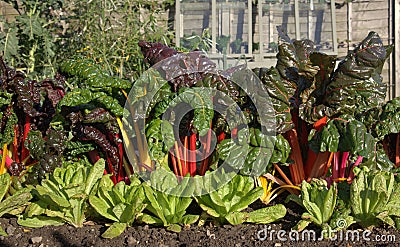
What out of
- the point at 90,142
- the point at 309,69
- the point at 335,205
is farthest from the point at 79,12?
the point at 335,205

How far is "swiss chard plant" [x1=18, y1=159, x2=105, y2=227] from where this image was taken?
2.27 m

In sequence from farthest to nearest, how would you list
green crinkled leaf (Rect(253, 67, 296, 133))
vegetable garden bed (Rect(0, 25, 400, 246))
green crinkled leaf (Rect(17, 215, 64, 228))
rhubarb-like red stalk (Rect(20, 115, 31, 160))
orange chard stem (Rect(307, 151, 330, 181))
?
rhubarb-like red stalk (Rect(20, 115, 31, 160)), orange chard stem (Rect(307, 151, 330, 181)), green crinkled leaf (Rect(253, 67, 296, 133)), green crinkled leaf (Rect(17, 215, 64, 228)), vegetable garden bed (Rect(0, 25, 400, 246))

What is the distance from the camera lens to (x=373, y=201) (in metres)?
2.12

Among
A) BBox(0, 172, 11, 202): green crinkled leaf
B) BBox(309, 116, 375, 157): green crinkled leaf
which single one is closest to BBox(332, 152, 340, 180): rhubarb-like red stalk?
BBox(309, 116, 375, 157): green crinkled leaf

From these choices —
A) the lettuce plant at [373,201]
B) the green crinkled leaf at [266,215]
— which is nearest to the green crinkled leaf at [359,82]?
the lettuce plant at [373,201]

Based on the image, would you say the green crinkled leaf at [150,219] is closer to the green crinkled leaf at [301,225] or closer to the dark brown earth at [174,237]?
the dark brown earth at [174,237]

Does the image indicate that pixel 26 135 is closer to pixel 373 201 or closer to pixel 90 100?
pixel 90 100

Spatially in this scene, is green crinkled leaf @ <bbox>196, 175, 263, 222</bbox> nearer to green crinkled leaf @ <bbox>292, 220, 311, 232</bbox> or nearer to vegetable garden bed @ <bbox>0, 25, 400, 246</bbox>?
vegetable garden bed @ <bbox>0, 25, 400, 246</bbox>

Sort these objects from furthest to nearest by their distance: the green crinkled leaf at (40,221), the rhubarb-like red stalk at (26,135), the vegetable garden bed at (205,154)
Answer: the rhubarb-like red stalk at (26,135) < the green crinkled leaf at (40,221) < the vegetable garden bed at (205,154)

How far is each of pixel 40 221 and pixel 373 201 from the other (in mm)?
1413

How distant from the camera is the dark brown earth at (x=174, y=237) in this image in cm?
205

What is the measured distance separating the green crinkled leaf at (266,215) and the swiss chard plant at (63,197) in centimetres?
71

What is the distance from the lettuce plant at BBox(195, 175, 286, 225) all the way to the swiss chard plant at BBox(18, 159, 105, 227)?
19.4 inches

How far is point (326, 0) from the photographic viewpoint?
621 centimetres
